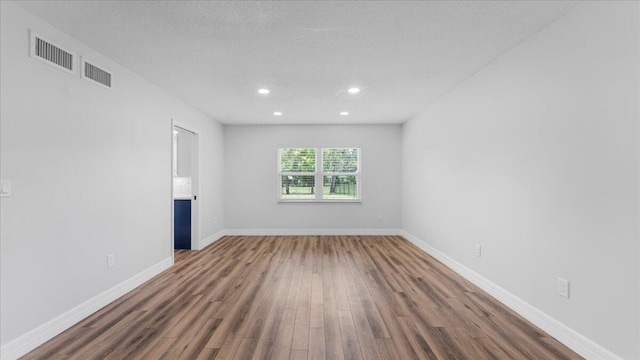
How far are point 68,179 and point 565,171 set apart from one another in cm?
392

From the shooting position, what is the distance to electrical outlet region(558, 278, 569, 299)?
200 cm

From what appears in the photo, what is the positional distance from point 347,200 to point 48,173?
4.71 metres

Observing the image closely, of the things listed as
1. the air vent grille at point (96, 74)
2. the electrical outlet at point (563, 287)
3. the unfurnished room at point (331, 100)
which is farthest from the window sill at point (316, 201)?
the electrical outlet at point (563, 287)

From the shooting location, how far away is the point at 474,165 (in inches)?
125

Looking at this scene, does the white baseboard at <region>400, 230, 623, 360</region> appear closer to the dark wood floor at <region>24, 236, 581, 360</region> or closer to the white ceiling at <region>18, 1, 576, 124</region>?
the dark wood floor at <region>24, 236, 581, 360</region>

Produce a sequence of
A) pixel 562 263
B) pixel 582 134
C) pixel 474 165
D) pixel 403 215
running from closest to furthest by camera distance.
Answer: pixel 582 134 → pixel 562 263 → pixel 474 165 → pixel 403 215

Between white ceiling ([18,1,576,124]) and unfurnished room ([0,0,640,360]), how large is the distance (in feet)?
0.07

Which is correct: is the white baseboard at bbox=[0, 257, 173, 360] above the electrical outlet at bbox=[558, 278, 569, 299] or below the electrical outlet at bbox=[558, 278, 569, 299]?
below

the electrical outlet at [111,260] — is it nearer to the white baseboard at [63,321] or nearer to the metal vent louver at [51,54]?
the white baseboard at [63,321]

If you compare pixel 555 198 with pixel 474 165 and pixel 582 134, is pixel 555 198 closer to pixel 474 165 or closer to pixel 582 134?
pixel 582 134

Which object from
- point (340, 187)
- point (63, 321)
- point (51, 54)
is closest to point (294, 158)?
point (340, 187)

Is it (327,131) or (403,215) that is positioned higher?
(327,131)

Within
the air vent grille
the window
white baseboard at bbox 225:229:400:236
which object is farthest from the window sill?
the air vent grille

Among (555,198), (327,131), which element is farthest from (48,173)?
(327,131)
